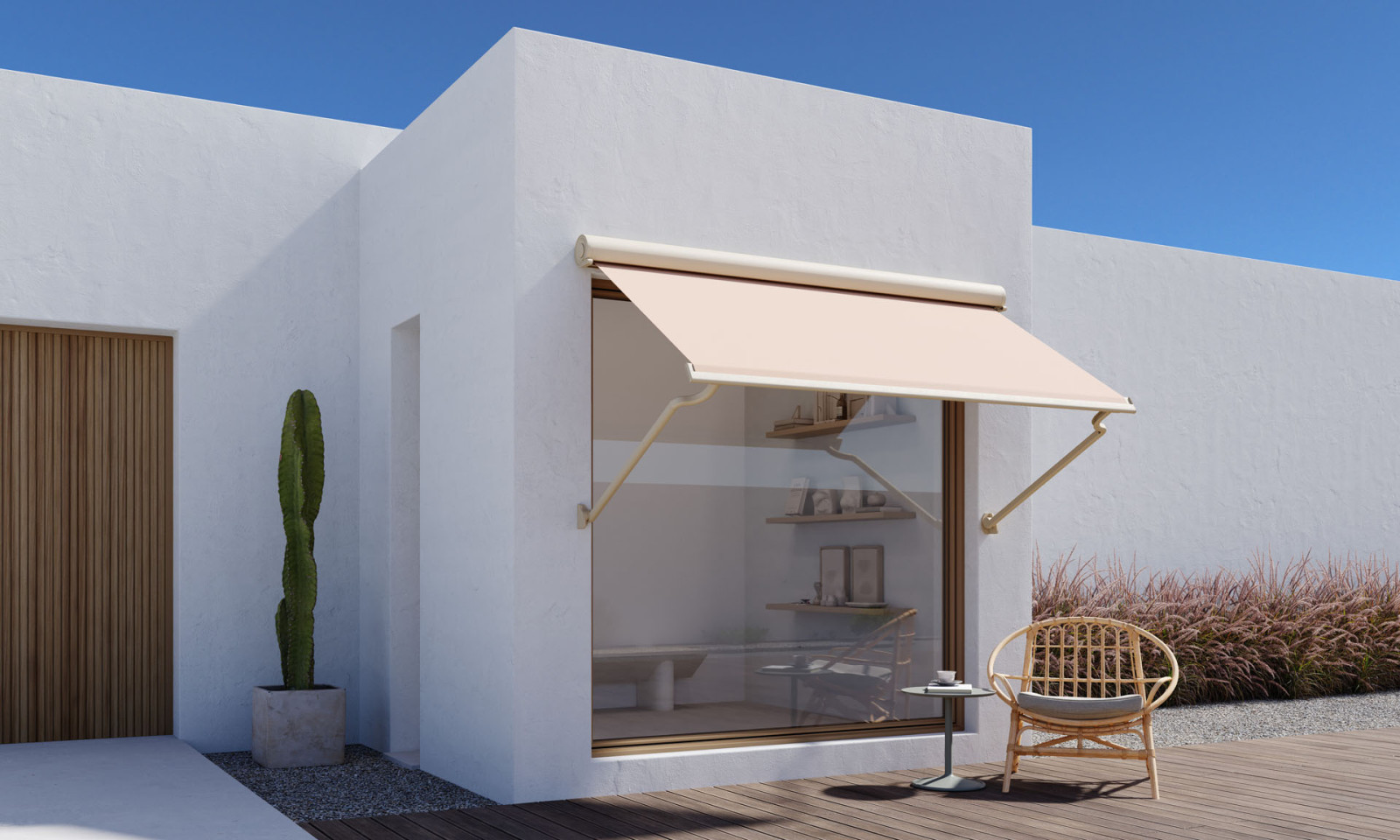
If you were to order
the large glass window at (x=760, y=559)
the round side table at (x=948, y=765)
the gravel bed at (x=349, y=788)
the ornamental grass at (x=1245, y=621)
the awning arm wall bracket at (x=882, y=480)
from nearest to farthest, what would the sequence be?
the gravel bed at (x=349, y=788) → the round side table at (x=948, y=765) → the large glass window at (x=760, y=559) → the awning arm wall bracket at (x=882, y=480) → the ornamental grass at (x=1245, y=621)

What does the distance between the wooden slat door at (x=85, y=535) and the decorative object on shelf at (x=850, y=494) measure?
494 cm

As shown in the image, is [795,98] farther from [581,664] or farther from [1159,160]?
[1159,160]

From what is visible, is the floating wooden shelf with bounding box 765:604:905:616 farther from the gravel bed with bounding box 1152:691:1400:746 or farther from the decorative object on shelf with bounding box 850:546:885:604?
the gravel bed with bounding box 1152:691:1400:746

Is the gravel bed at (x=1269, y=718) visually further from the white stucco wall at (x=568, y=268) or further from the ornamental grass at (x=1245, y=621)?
the white stucco wall at (x=568, y=268)

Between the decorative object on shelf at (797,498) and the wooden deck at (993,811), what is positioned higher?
the decorative object on shelf at (797,498)

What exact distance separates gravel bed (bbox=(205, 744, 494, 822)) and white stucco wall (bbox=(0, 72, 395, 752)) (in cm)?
98

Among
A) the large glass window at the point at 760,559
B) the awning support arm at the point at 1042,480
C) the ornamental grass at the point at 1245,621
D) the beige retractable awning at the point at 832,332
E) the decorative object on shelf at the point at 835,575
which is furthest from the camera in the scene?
the ornamental grass at the point at 1245,621

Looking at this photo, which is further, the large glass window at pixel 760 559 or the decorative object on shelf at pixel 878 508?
the decorative object on shelf at pixel 878 508

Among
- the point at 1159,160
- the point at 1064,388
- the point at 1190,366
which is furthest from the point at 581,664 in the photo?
the point at 1159,160

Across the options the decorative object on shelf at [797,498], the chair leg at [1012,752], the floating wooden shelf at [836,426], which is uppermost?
the floating wooden shelf at [836,426]

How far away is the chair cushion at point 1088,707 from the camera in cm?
700

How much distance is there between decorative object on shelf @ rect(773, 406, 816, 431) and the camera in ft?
25.8

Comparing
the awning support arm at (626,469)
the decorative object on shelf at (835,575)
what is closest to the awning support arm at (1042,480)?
the decorative object on shelf at (835,575)

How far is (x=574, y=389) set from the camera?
702 centimetres
